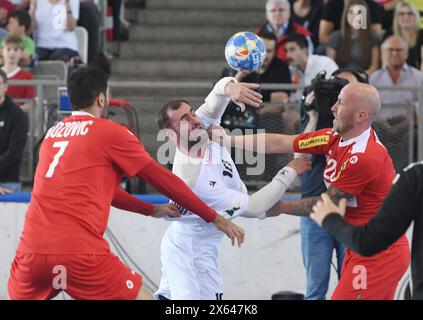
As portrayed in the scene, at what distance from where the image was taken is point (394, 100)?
1285 centimetres

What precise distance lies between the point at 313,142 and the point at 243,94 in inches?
28.3

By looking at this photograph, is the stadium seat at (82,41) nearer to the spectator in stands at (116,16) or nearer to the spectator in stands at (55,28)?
the spectator in stands at (55,28)

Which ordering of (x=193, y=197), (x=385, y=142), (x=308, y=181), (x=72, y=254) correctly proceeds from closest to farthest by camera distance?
(x=72, y=254), (x=193, y=197), (x=308, y=181), (x=385, y=142)

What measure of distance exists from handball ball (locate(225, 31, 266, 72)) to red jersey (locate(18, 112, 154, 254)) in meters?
1.63

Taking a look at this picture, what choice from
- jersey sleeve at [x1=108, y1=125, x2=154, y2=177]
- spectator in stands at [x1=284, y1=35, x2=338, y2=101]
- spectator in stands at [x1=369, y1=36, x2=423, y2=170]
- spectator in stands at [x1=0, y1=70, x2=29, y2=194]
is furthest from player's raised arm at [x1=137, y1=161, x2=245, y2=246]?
spectator in stands at [x1=284, y1=35, x2=338, y2=101]

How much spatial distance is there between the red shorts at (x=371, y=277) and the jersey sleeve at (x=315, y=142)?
0.92 m

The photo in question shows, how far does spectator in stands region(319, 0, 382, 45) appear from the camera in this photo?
14.3 meters

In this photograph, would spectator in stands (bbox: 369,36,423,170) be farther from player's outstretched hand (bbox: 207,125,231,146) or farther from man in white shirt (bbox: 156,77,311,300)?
player's outstretched hand (bbox: 207,125,231,146)

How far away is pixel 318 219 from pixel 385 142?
5.52m

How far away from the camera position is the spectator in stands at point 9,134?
12.1 metres

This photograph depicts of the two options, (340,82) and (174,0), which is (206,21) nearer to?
(174,0)

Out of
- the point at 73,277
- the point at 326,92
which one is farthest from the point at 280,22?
the point at 73,277

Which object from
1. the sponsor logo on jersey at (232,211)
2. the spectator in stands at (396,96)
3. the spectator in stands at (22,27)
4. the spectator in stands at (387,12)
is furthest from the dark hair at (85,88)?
the spectator in stands at (387,12)
